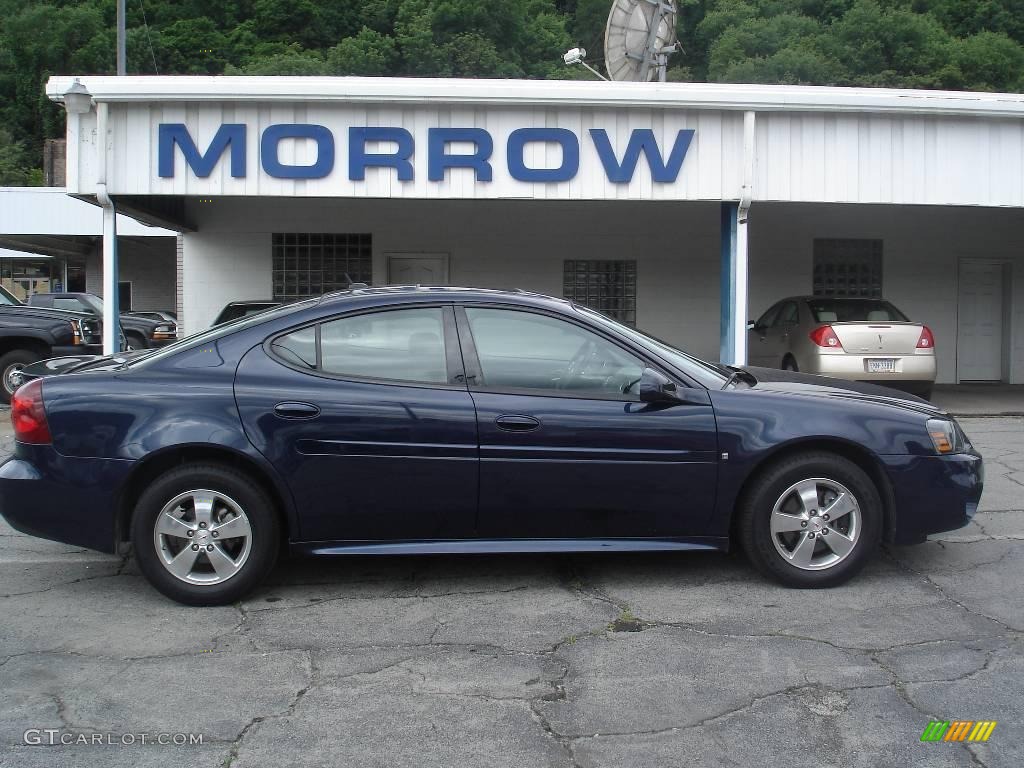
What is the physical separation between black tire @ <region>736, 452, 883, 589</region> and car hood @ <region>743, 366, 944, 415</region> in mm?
380

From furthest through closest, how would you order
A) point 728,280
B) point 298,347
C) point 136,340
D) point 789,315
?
point 136,340 < point 789,315 < point 728,280 < point 298,347

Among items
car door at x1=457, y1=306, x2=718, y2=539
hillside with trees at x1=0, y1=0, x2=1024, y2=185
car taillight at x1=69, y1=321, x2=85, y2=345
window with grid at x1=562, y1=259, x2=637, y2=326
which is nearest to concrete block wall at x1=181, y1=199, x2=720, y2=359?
window with grid at x1=562, y1=259, x2=637, y2=326

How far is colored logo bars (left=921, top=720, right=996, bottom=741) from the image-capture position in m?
3.38

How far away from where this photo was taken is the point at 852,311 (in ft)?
A: 41.1

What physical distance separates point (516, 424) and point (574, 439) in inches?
11.7

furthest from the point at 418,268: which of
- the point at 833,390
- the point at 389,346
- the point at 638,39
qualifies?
the point at 833,390

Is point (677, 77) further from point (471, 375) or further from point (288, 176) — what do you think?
point (471, 375)

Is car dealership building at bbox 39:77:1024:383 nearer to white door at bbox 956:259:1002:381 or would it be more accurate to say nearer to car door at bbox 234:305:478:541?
white door at bbox 956:259:1002:381

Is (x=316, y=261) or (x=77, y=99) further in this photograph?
(x=316, y=261)

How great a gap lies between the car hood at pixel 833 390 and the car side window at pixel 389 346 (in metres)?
1.72

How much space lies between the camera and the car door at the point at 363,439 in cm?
459

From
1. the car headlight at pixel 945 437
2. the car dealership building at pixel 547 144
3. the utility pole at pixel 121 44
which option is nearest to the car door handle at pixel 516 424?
the car headlight at pixel 945 437

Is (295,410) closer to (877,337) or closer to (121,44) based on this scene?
(877,337)

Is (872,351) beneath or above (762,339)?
beneath
